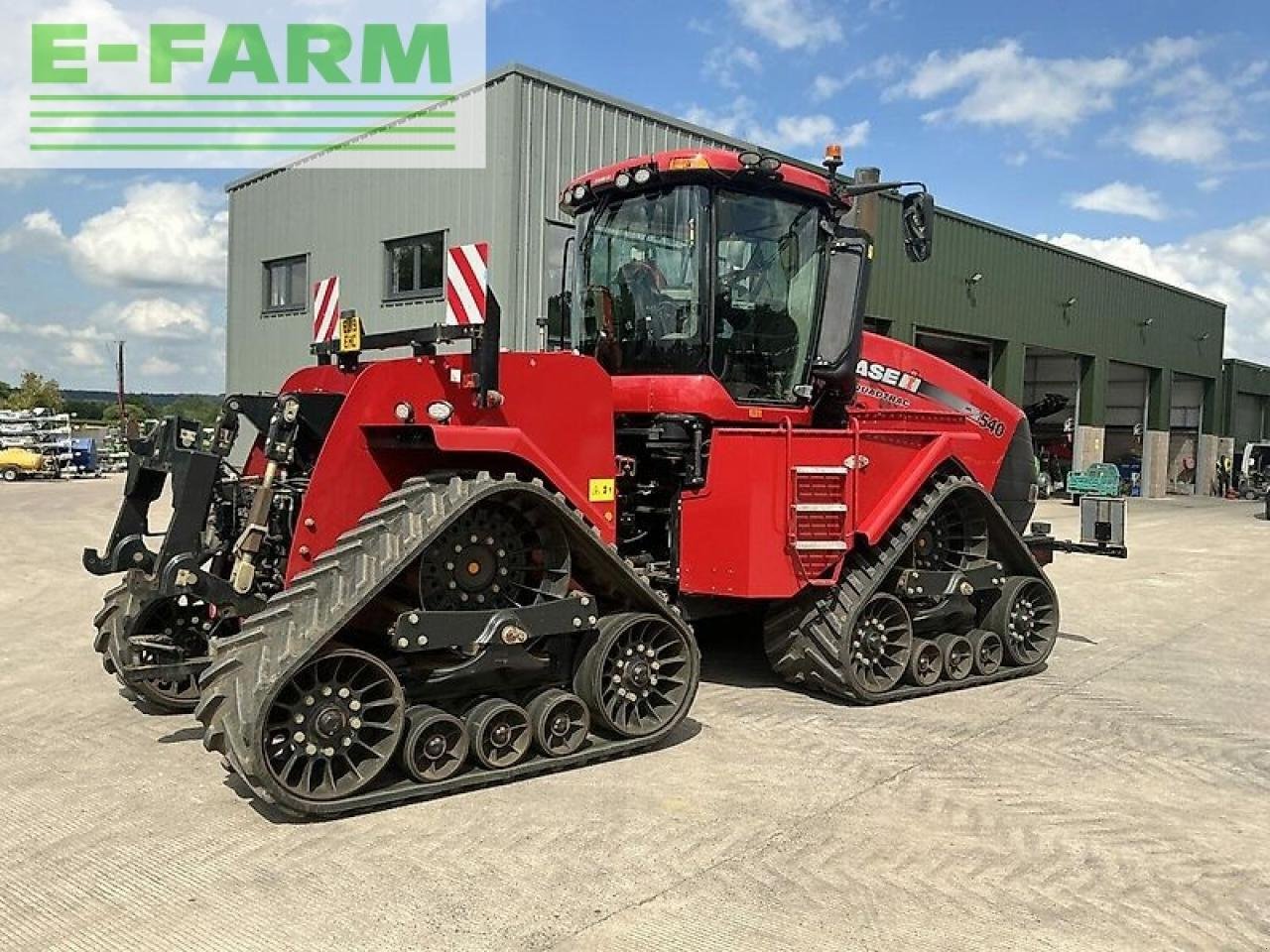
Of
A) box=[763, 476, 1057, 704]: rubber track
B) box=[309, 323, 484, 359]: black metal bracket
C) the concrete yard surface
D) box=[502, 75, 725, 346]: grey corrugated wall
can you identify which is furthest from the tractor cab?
box=[502, 75, 725, 346]: grey corrugated wall

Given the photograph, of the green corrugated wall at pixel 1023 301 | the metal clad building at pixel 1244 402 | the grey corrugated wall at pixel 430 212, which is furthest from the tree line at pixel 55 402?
the metal clad building at pixel 1244 402

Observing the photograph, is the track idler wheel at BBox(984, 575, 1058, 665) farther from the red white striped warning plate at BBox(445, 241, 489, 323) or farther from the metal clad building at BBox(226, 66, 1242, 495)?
the red white striped warning plate at BBox(445, 241, 489, 323)

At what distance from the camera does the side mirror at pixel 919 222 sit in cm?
620

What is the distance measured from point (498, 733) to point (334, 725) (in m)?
0.75

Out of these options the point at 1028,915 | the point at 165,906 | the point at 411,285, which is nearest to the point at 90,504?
the point at 411,285

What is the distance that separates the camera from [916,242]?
6.29 m

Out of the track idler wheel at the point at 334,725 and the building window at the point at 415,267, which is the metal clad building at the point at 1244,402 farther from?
the track idler wheel at the point at 334,725

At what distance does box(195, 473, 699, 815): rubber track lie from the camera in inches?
154

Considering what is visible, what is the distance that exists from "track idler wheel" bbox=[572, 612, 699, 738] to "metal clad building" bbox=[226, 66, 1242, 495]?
2800 mm

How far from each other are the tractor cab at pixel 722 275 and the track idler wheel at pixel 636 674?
134 cm

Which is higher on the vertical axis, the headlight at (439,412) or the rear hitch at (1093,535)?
the headlight at (439,412)

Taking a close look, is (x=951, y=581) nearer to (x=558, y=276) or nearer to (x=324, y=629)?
(x=558, y=276)

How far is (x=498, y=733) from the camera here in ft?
15.0

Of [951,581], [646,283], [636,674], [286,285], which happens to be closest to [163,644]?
[636,674]
